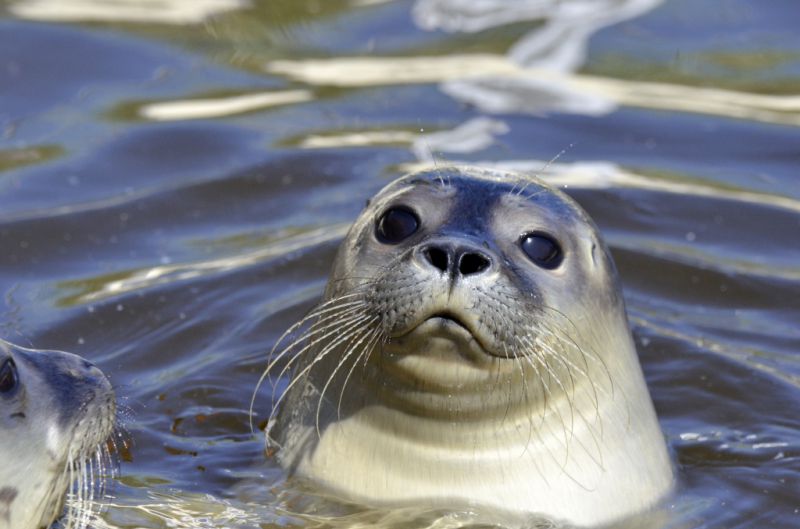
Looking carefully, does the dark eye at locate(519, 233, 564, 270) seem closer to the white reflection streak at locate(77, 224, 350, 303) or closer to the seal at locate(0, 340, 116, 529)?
the seal at locate(0, 340, 116, 529)

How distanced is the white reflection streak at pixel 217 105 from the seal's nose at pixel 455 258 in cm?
470

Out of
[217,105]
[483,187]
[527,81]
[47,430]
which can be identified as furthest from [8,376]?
[527,81]

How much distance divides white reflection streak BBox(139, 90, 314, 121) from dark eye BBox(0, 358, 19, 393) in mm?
4734

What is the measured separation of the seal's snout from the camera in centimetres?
427

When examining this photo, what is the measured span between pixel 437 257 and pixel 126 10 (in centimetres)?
651

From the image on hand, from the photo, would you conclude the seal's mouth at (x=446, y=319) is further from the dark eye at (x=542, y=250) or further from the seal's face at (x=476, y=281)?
the dark eye at (x=542, y=250)

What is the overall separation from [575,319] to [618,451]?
440mm

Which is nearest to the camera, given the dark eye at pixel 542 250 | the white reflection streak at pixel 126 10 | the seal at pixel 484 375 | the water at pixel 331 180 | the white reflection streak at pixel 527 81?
the seal at pixel 484 375

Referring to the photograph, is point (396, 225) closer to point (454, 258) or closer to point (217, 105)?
point (454, 258)

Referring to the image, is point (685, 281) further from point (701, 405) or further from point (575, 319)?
point (575, 319)

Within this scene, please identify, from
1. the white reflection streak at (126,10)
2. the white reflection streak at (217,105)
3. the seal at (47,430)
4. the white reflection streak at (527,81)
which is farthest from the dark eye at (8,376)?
the white reflection streak at (126,10)

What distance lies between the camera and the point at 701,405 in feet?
19.8

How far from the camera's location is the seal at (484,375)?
443 cm

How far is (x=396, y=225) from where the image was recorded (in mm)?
4875
